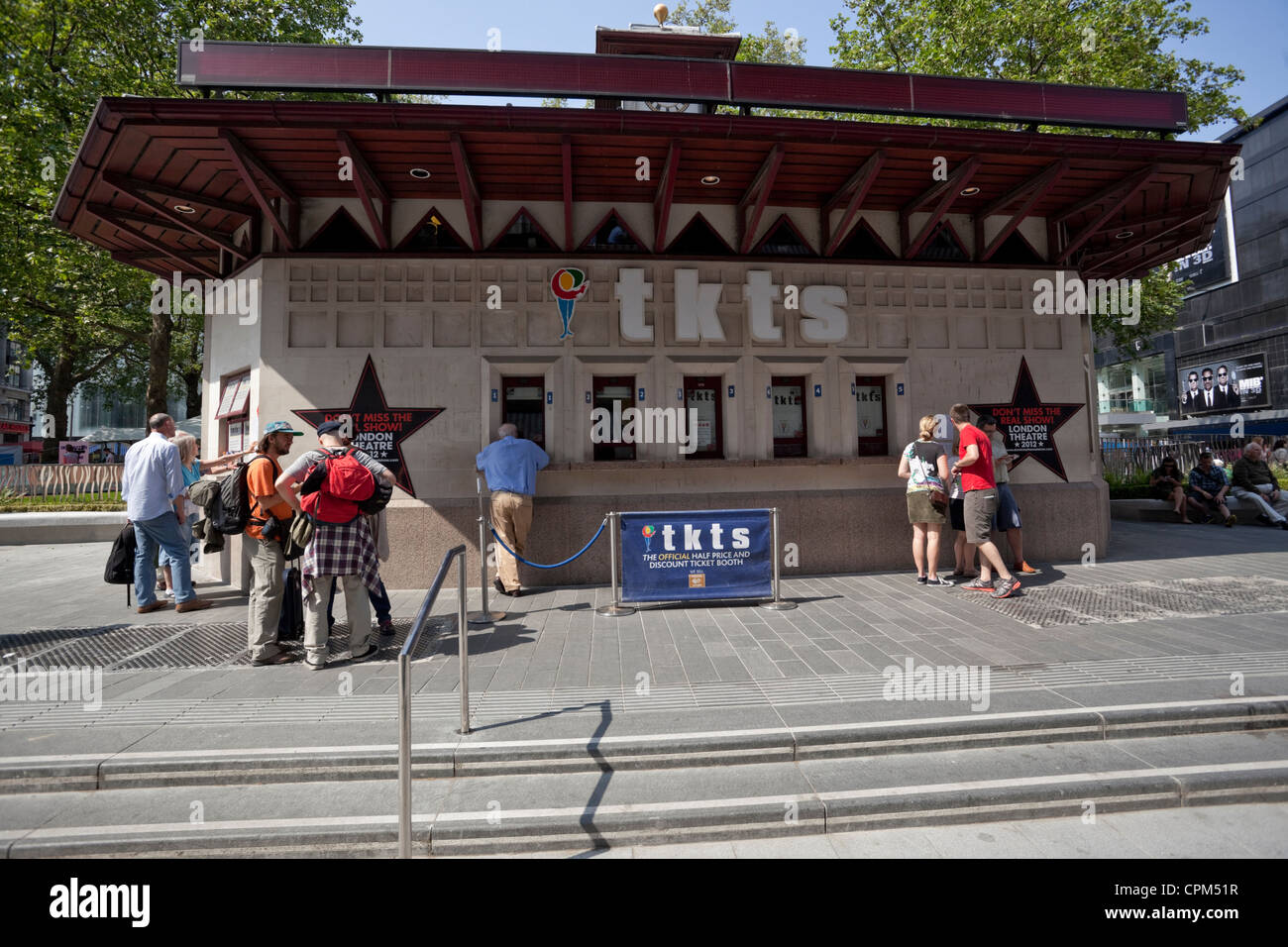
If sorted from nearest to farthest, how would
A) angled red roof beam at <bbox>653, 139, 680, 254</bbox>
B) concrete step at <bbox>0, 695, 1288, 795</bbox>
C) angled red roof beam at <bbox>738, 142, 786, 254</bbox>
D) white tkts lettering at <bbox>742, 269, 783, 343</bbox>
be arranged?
concrete step at <bbox>0, 695, 1288, 795</bbox> → angled red roof beam at <bbox>653, 139, 680, 254</bbox> → angled red roof beam at <bbox>738, 142, 786, 254</bbox> → white tkts lettering at <bbox>742, 269, 783, 343</bbox>

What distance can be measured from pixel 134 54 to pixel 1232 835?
25483mm

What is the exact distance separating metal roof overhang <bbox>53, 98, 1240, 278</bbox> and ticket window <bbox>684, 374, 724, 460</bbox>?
2.19m

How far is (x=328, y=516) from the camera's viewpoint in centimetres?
532

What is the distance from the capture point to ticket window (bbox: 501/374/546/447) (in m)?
9.10

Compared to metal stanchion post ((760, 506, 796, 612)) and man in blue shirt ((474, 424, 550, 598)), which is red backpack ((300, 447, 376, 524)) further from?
metal stanchion post ((760, 506, 796, 612))

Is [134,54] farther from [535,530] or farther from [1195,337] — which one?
[1195,337]

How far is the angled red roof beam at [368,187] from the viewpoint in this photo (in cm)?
750

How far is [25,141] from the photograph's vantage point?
49.5 feet

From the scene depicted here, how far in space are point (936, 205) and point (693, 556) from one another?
7278 mm

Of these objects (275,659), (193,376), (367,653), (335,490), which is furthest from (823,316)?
(193,376)

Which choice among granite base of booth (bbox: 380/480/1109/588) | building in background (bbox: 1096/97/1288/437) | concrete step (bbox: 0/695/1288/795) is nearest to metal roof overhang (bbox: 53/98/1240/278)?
granite base of booth (bbox: 380/480/1109/588)

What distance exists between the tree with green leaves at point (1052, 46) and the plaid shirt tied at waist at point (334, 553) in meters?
16.2
